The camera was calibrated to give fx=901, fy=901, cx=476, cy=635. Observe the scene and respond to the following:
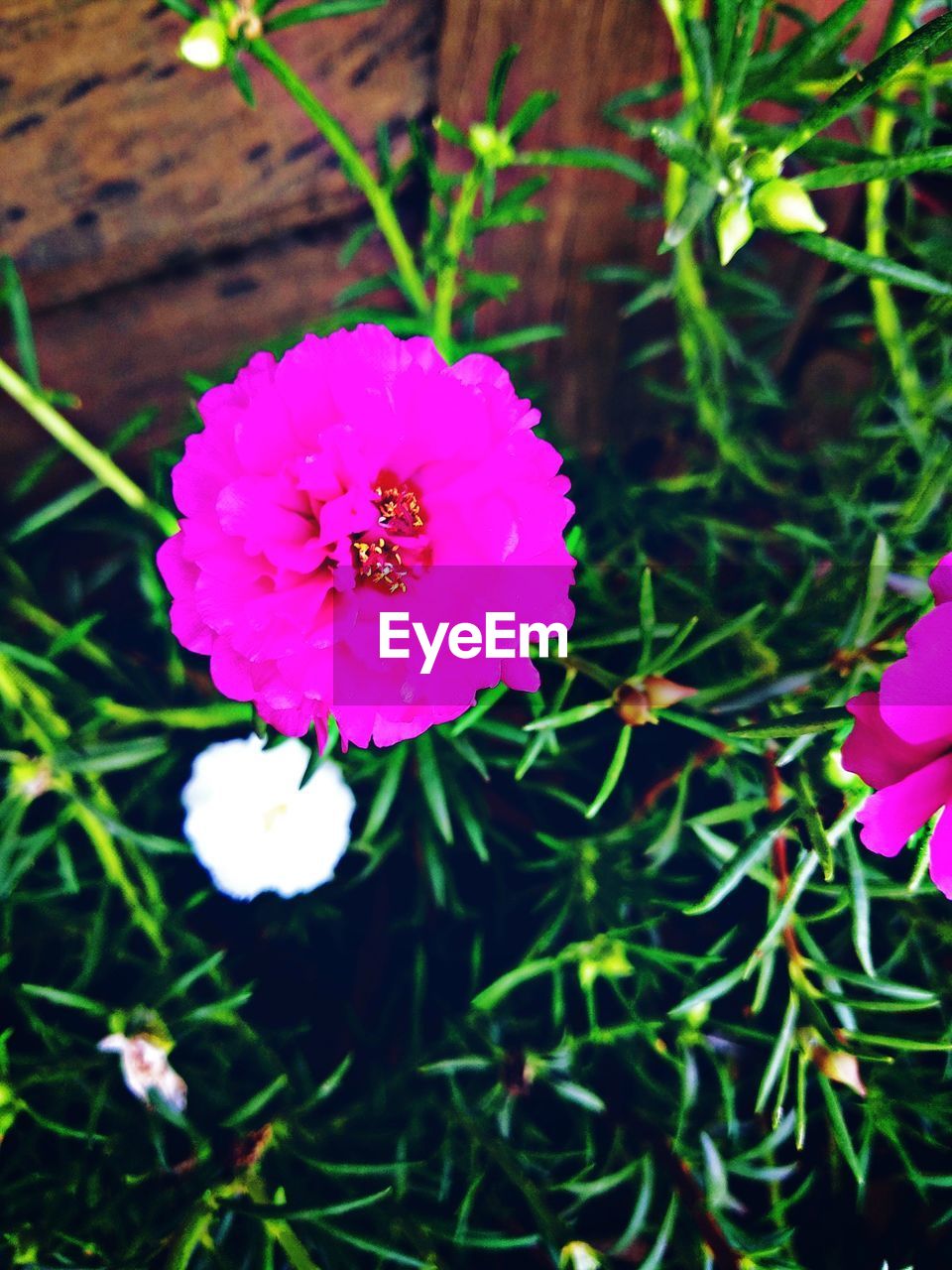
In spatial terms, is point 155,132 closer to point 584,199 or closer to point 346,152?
point 346,152

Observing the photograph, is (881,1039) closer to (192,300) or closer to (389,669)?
(389,669)

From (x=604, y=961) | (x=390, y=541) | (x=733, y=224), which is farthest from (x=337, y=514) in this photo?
(x=604, y=961)

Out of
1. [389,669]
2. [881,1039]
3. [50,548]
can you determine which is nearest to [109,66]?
[50,548]

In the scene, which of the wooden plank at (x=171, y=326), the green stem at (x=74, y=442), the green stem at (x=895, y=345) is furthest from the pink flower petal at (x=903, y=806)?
the wooden plank at (x=171, y=326)

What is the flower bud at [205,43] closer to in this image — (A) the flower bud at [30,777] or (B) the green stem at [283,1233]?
(A) the flower bud at [30,777]

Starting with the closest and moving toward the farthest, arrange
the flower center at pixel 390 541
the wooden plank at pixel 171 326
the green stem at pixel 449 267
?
the flower center at pixel 390 541 → the green stem at pixel 449 267 → the wooden plank at pixel 171 326

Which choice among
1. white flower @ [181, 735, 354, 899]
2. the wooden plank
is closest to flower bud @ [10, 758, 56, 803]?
white flower @ [181, 735, 354, 899]

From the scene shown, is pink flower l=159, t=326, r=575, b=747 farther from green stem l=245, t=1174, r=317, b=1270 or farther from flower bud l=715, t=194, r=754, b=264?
green stem l=245, t=1174, r=317, b=1270
